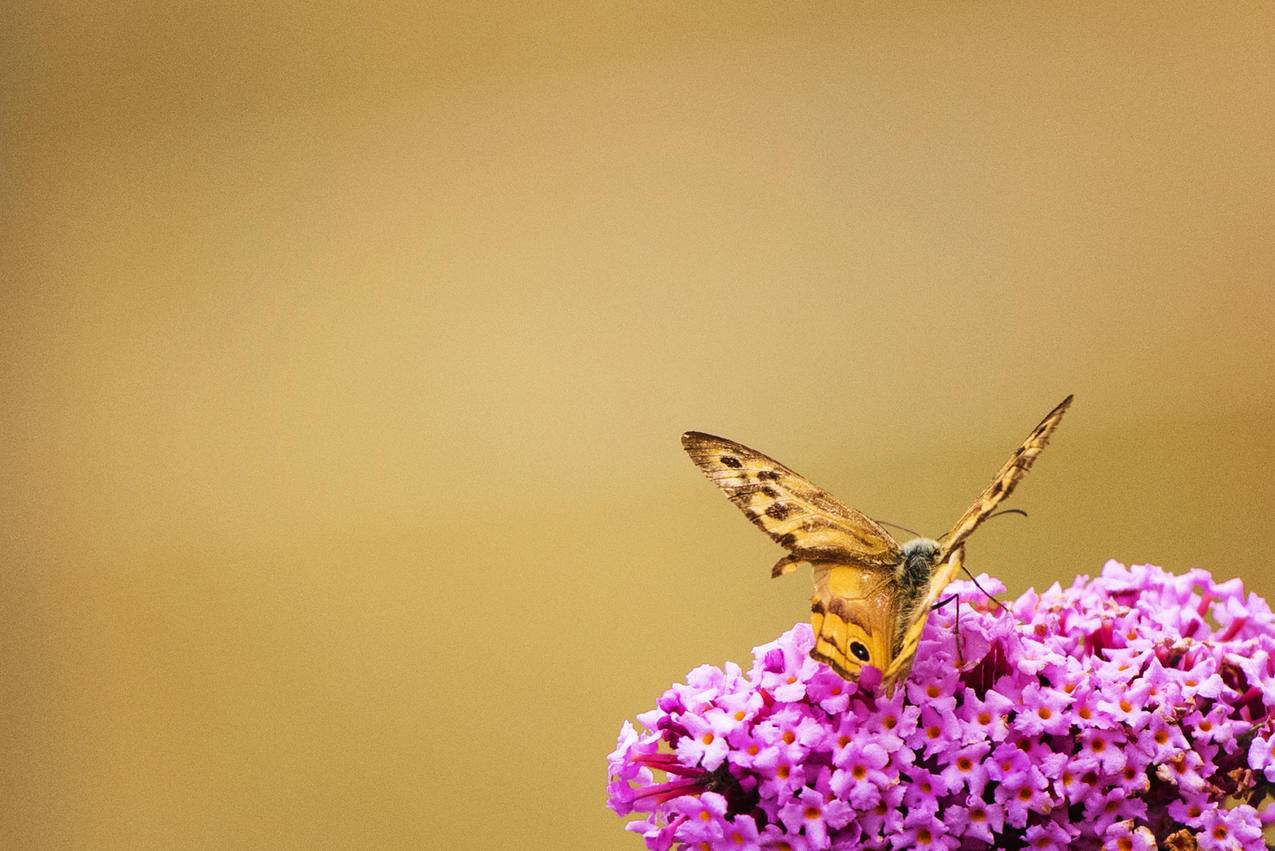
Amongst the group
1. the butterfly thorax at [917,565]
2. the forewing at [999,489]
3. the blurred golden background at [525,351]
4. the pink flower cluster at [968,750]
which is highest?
the blurred golden background at [525,351]

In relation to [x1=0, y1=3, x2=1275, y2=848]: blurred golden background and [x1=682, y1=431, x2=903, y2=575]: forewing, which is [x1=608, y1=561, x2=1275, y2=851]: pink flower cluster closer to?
[x1=682, y1=431, x2=903, y2=575]: forewing

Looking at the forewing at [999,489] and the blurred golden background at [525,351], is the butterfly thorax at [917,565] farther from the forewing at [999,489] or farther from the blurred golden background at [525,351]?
the blurred golden background at [525,351]

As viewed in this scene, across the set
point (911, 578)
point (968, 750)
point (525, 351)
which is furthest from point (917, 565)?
point (525, 351)

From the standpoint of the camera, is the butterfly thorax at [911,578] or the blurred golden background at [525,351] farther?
the blurred golden background at [525,351]

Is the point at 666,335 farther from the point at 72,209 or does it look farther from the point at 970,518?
the point at 970,518

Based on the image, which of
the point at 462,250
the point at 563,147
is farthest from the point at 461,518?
the point at 563,147

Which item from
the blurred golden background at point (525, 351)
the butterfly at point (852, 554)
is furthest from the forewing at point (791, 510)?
the blurred golden background at point (525, 351)
